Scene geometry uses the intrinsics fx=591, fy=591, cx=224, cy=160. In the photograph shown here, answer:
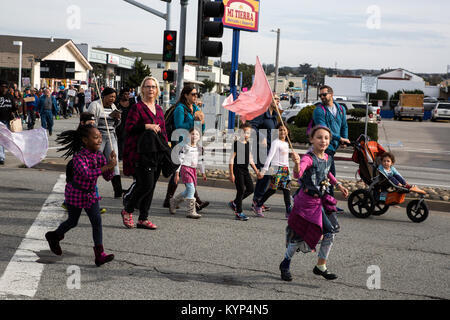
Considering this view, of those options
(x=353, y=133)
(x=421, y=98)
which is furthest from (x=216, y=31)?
(x=421, y=98)

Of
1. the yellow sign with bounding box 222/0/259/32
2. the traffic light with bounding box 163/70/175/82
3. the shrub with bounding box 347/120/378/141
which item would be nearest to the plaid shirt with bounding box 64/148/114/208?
the traffic light with bounding box 163/70/175/82

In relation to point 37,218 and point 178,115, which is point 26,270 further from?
point 178,115

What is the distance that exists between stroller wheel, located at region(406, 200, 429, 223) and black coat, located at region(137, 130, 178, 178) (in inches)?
152

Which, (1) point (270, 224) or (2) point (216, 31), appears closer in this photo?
(1) point (270, 224)

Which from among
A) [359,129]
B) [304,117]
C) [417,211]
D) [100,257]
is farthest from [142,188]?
[304,117]

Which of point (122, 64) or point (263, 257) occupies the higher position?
point (122, 64)

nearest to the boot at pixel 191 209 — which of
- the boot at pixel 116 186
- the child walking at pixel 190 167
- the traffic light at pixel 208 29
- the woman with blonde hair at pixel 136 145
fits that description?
the child walking at pixel 190 167

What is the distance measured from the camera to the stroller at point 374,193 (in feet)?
29.0

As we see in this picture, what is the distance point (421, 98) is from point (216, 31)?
151 ft

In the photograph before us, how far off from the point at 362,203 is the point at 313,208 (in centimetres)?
381

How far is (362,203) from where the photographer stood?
9.02 metres

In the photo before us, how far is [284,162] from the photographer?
857 centimetres

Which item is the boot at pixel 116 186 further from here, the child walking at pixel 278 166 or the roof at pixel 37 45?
the roof at pixel 37 45
